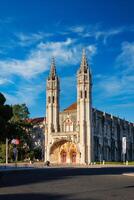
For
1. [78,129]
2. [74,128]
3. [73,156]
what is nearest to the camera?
[78,129]

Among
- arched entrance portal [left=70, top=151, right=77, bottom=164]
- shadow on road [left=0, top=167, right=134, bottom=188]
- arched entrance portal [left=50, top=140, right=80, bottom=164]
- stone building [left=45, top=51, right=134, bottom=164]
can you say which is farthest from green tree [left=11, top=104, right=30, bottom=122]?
shadow on road [left=0, top=167, right=134, bottom=188]

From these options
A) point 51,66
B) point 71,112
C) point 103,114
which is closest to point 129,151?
point 103,114

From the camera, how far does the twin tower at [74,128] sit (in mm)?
96188

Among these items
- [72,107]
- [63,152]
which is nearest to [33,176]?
[63,152]

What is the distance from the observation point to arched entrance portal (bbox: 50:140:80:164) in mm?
99625

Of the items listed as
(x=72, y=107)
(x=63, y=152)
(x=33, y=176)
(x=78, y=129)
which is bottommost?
(x=33, y=176)

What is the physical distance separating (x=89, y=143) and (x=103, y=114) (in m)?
16.4

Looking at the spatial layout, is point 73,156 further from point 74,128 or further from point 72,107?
point 72,107

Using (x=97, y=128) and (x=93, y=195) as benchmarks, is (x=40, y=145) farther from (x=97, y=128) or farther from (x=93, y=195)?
(x=93, y=195)

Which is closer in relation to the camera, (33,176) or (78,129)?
(33,176)

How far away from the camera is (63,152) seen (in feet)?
333

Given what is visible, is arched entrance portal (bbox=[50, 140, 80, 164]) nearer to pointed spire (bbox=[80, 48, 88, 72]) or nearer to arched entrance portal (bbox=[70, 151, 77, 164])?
arched entrance portal (bbox=[70, 151, 77, 164])

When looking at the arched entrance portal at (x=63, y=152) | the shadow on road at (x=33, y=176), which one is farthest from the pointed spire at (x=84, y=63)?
the shadow on road at (x=33, y=176)

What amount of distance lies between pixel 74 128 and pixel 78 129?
3.85 meters
